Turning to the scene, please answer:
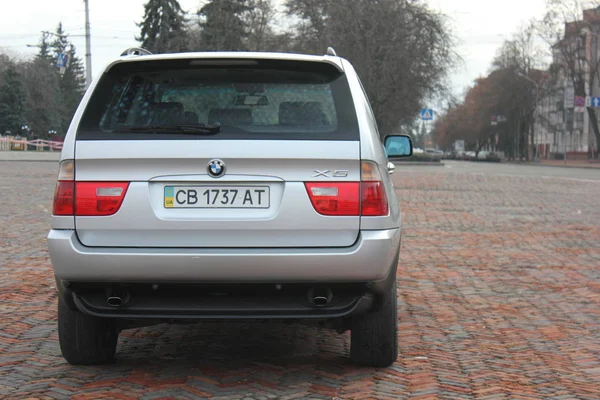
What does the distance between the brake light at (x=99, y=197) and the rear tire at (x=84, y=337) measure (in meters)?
0.60

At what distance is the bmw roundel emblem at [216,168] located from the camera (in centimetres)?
463

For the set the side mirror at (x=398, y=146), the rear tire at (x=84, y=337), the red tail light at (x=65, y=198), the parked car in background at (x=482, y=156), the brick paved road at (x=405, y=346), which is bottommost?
the parked car in background at (x=482, y=156)

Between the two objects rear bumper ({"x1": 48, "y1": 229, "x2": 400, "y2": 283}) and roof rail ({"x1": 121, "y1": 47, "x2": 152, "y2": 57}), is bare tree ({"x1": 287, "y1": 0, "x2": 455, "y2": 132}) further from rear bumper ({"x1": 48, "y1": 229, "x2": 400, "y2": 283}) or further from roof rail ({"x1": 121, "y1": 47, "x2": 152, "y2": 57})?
rear bumper ({"x1": 48, "y1": 229, "x2": 400, "y2": 283})

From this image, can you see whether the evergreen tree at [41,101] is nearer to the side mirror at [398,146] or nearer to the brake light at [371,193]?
the side mirror at [398,146]

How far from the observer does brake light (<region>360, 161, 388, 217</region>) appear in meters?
4.73

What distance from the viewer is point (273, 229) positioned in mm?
4602

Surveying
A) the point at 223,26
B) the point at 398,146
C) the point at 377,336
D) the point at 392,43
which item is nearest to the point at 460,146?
the point at 223,26

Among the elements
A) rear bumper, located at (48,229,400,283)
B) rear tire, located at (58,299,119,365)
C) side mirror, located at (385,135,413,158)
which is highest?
side mirror, located at (385,135,413,158)

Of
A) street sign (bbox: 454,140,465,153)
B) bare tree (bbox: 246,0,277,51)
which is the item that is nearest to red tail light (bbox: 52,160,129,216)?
bare tree (bbox: 246,0,277,51)

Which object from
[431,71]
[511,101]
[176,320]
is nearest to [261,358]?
[176,320]

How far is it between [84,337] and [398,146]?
2509mm

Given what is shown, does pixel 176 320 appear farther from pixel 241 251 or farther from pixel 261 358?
pixel 261 358

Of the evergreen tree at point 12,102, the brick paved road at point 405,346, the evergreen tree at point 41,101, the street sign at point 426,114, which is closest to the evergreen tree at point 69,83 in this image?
the evergreen tree at point 41,101

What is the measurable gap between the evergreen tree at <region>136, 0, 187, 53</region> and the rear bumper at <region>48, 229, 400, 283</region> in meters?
75.1
